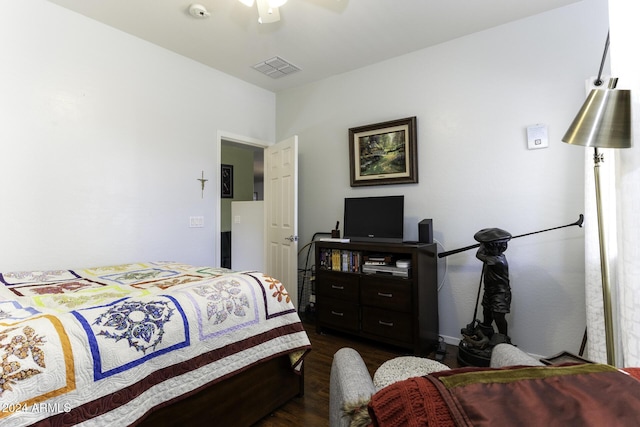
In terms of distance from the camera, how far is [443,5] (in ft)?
8.13

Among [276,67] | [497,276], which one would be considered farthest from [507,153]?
[276,67]

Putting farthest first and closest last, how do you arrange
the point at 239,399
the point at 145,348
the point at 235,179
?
the point at 235,179, the point at 239,399, the point at 145,348

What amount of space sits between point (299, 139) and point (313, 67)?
2.99 feet

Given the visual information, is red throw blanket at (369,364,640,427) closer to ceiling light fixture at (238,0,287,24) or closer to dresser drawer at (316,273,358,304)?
A: ceiling light fixture at (238,0,287,24)

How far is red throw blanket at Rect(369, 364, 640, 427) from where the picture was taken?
56 centimetres

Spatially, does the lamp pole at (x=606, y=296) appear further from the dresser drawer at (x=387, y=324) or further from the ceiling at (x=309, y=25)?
the ceiling at (x=309, y=25)

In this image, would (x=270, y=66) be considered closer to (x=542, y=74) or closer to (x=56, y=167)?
(x=56, y=167)

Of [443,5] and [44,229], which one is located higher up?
[443,5]

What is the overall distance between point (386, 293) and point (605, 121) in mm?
1941

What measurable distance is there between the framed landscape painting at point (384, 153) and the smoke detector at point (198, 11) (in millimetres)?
1786

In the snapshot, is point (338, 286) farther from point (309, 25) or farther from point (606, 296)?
point (309, 25)

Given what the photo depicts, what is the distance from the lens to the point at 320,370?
243cm

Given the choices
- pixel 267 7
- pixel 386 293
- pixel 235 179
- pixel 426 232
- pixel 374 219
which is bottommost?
pixel 386 293

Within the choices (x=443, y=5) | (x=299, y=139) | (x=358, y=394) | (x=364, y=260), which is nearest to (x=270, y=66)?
(x=299, y=139)
